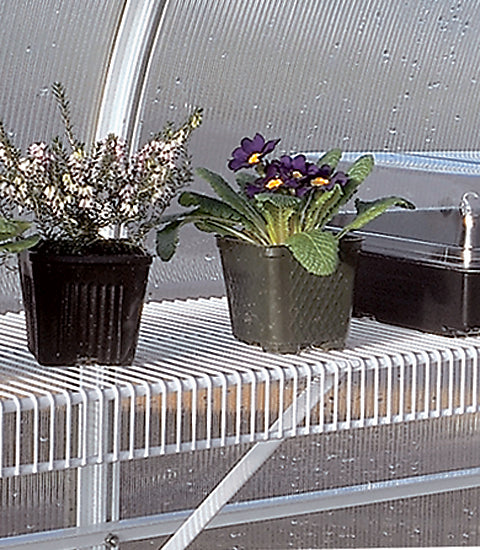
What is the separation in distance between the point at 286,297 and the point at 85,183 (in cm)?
33

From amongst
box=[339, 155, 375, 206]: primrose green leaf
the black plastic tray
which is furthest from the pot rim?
the black plastic tray

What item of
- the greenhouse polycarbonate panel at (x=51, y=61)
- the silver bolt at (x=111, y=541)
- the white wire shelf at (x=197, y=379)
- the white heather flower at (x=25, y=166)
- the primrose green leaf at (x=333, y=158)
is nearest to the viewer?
the white wire shelf at (x=197, y=379)

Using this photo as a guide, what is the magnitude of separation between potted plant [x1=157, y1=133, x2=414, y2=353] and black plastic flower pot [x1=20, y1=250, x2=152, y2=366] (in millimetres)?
99

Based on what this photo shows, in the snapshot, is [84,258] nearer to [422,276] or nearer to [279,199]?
[279,199]

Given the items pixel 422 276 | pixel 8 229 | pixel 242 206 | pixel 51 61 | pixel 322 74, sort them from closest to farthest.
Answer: pixel 8 229 → pixel 242 206 → pixel 422 276 → pixel 51 61 → pixel 322 74

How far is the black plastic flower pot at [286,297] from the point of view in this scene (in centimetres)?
175

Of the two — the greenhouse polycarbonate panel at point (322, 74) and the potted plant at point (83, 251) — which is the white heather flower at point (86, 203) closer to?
the potted plant at point (83, 251)

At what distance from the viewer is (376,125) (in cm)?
273

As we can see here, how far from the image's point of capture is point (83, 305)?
165cm

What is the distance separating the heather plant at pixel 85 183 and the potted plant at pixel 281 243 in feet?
0.31

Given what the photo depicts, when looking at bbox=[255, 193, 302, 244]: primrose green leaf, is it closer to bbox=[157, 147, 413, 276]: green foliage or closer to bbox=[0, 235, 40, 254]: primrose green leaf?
bbox=[157, 147, 413, 276]: green foliage

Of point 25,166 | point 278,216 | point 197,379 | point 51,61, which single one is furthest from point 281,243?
point 51,61

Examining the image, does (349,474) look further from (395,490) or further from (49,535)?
(49,535)

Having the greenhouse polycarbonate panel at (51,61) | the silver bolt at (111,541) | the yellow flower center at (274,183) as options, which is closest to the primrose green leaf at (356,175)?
the yellow flower center at (274,183)
